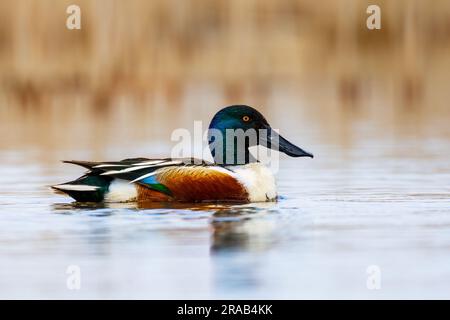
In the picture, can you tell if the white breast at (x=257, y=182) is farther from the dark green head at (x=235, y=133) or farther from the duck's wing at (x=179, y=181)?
the dark green head at (x=235, y=133)

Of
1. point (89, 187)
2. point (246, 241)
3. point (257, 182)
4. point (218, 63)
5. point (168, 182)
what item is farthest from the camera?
point (218, 63)

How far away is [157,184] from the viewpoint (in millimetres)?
9250

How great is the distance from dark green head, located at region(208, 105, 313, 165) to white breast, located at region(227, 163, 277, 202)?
0.73ft

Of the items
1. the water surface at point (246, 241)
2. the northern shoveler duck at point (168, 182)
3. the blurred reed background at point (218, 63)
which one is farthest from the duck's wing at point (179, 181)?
the blurred reed background at point (218, 63)

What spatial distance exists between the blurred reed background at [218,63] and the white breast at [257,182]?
5.01 metres

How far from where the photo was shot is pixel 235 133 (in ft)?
31.9

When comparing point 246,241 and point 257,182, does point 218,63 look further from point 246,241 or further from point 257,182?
point 246,241

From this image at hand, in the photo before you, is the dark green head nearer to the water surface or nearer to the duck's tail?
the water surface

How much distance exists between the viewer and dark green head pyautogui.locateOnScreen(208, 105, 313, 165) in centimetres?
970

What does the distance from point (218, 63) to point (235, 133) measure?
802cm

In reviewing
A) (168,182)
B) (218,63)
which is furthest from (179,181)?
(218,63)
